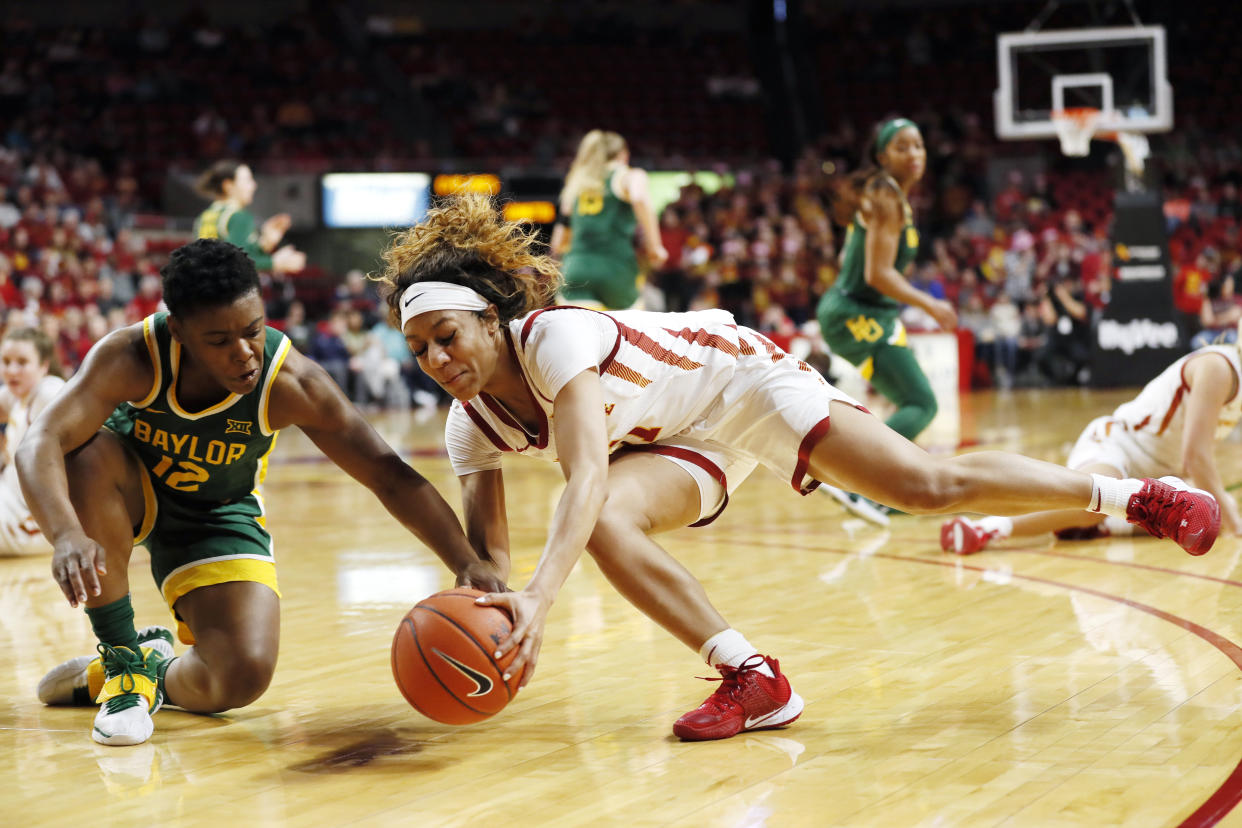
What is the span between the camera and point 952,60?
23.9 meters

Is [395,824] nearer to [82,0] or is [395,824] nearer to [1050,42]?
[1050,42]

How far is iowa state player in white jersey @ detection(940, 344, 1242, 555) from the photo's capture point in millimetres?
5309

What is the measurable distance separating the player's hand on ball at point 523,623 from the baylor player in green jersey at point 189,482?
1.34 feet

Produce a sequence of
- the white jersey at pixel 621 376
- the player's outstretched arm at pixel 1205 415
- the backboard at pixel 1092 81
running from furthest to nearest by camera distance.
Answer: the backboard at pixel 1092 81 → the player's outstretched arm at pixel 1205 415 → the white jersey at pixel 621 376

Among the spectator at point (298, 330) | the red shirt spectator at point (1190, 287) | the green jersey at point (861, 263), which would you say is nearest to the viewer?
the green jersey at point (861, 263)

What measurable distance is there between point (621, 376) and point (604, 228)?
4922 mm

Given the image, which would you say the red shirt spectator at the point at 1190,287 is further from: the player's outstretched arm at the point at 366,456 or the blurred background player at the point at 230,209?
the player's outstretched arm at the point at 366,456

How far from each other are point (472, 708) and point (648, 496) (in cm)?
68

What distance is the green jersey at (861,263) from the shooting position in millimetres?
6734

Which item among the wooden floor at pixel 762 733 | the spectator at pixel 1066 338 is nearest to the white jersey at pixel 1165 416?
the wooden floor at pixel 762 733

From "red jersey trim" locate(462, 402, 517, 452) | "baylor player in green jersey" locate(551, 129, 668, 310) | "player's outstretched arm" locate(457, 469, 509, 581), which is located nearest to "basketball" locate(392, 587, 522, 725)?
"player's outstretched arm" locate(457, 469, 509, 581)

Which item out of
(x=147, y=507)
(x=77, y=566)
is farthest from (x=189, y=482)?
(x=77, y=566)

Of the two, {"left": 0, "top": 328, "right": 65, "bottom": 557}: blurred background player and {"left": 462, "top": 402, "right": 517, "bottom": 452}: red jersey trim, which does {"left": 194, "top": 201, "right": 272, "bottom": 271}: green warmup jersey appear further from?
{"left": 462, "top": 402, "right": 517, "bottom": 452}: red jersey trim

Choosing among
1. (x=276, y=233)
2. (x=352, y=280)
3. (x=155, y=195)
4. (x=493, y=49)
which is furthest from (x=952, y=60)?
(x=276, y=233)
